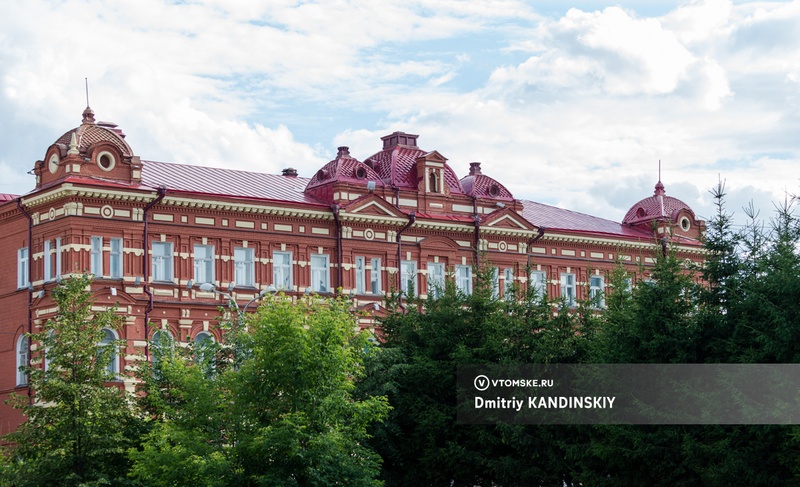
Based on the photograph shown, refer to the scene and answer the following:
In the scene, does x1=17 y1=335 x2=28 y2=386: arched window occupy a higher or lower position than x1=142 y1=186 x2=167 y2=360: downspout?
lower

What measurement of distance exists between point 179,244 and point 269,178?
9.30m

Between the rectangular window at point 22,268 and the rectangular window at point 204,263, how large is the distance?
7230mm

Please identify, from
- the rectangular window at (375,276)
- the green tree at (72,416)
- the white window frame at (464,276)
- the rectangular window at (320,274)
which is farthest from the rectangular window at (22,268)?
the white window frame at (464,276)

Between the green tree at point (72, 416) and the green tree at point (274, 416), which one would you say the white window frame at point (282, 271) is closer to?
the green tree at point (274, 416)

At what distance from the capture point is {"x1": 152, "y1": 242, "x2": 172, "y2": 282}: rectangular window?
62.3m

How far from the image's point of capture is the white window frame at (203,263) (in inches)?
2504

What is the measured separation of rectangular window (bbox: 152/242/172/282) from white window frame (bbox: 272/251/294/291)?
16.7 feet

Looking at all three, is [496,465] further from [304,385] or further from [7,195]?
[7,195]

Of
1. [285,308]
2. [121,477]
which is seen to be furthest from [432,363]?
[121,477]

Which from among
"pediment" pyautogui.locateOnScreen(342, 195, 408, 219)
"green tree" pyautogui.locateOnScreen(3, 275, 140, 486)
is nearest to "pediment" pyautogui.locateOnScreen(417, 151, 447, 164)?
"pediment" pyautogui.locateOnScreen(342, 195, 408, 219)

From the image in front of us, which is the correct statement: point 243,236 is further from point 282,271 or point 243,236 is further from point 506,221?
point 506,221

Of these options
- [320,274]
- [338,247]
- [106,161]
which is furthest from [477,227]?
[106,161]

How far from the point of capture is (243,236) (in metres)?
64.8

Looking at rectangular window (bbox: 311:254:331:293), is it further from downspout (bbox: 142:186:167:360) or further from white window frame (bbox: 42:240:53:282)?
white window frame (bbox: 42:240:53:282)
